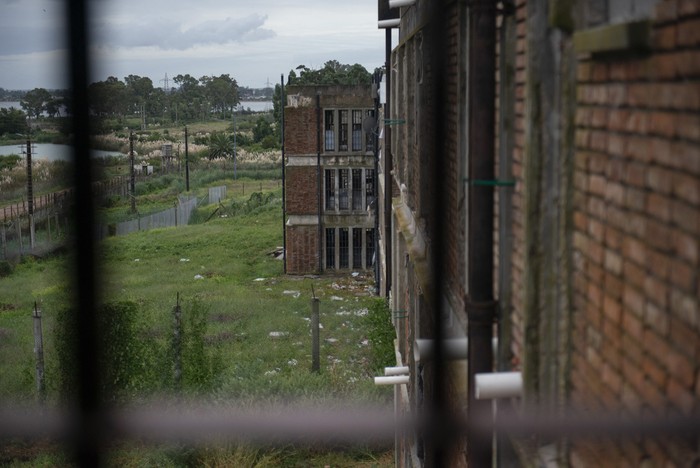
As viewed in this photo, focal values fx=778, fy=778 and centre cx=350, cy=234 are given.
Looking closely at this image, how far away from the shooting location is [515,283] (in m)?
1.78

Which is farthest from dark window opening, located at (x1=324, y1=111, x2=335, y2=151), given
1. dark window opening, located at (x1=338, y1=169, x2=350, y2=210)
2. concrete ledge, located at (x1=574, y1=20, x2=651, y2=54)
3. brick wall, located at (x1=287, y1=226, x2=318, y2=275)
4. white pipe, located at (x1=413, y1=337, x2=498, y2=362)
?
concrete ledge, located at (x1=574, y1=20, x2=651, y2=54)

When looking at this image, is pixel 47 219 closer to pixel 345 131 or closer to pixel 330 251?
pixel 345 131

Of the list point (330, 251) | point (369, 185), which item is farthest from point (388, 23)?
point (330, 251)

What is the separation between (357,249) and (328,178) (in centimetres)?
144

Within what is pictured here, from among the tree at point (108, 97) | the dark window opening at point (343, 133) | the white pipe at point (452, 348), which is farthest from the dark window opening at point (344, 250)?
the tree at point (108, 97)

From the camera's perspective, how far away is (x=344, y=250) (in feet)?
45.0

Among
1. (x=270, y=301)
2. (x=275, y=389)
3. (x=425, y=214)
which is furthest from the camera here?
(x=270, y=301)

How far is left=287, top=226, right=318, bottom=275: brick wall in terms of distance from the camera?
13344 millimetres

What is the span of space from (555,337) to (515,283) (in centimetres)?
36

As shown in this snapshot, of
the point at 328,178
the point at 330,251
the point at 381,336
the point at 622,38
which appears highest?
the point at 622,38

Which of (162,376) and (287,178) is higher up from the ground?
(287,178)

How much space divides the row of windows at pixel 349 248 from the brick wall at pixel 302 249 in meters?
0.28

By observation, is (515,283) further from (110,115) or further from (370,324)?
(370,324)

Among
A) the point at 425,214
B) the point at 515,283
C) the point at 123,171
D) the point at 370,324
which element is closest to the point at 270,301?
the point at 370,324
